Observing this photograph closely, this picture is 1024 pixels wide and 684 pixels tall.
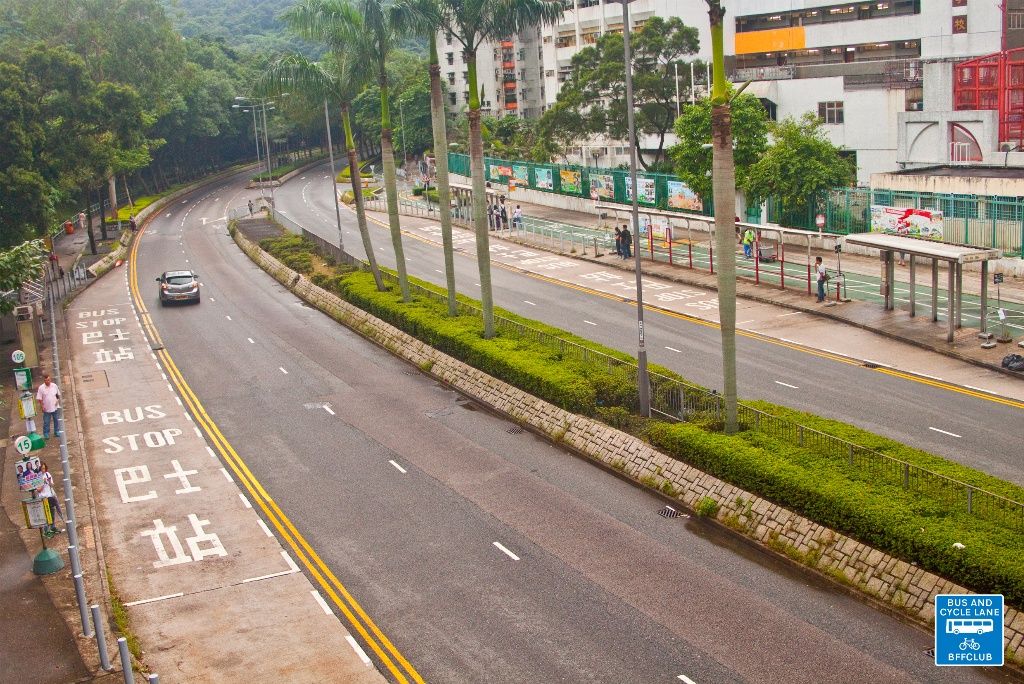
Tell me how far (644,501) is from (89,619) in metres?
11.0

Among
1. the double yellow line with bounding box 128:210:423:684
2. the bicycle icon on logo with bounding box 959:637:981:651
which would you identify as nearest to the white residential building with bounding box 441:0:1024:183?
the double yellow line with bounding box 128:210:423:684

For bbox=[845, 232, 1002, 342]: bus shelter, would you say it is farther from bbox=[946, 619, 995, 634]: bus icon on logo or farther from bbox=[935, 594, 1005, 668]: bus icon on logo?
bbox=[946, 619, 995, 634]: bus icon on logo

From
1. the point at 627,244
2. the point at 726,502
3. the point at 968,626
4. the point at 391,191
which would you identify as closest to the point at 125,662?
the point at 726,502

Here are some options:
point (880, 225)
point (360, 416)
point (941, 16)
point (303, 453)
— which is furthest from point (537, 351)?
point (941, 16)

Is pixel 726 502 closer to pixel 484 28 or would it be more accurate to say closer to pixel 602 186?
pixel 484 28

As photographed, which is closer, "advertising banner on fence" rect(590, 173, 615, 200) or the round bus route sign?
the round bus route sign

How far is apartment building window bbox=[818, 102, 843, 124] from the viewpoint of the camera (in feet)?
213

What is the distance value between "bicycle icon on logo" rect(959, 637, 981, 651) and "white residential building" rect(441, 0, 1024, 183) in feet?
125

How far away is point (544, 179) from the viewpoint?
73375 mm

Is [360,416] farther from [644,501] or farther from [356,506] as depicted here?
[644,501]

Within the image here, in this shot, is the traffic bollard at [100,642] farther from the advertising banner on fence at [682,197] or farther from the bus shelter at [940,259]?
the advertising banner on fence at [682,197]

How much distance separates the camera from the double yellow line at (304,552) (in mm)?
17484

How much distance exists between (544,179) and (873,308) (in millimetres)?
37152

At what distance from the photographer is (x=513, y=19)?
111 ft
